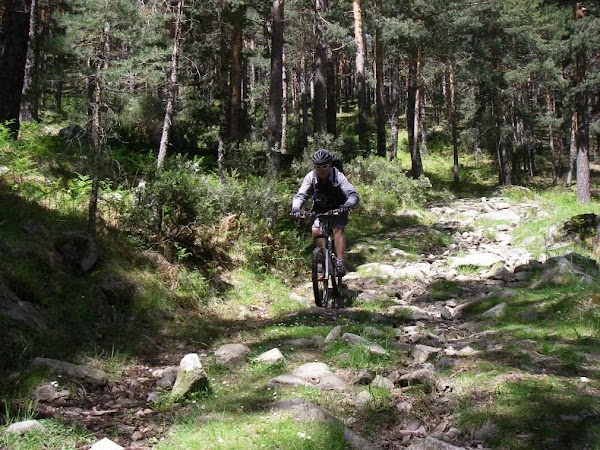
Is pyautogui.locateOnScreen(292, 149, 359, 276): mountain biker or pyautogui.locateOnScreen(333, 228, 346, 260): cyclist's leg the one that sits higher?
pyautogui.locateOnScreen(292, 149, 359, 276): mountain biker

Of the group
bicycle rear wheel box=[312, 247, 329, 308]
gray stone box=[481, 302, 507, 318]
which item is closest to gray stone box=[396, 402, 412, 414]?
gray stone box=[481, 302, 507, 318]

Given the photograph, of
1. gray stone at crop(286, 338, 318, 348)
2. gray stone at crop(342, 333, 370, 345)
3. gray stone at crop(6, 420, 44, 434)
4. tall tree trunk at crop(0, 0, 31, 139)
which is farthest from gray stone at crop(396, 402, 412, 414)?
tall tree trunk at crop(0, 0, 31, 139)

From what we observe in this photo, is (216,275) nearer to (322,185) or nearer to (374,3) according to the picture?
(322,185)

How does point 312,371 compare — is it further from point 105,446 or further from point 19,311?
point 19,311

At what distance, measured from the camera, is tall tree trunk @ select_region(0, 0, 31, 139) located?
376 inches

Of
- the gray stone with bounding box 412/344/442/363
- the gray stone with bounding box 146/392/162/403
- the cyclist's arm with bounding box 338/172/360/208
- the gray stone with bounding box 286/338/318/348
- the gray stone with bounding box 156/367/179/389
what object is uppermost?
the cyclist's arm with bounding box 338/172/360/208

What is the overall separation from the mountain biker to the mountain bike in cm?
8

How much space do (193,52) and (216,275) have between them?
16957 millimetres

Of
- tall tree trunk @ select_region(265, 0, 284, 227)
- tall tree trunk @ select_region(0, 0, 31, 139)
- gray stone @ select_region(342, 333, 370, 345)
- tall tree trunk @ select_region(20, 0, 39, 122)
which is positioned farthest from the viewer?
tall tree trunk @ select_region(20, 0, 39, 122)

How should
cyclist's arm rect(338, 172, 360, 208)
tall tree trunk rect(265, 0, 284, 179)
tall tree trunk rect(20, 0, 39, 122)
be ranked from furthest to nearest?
1. tall tree trunk rect(20, 0, 39, 122)
2. tall tree trunk rect(265, 0, 284, 179)
3. cyclist's arm rect(338, 172, 360, 208)

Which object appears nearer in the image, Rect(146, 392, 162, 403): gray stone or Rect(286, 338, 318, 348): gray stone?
Rect(146, 392, 162, 403): gray stone

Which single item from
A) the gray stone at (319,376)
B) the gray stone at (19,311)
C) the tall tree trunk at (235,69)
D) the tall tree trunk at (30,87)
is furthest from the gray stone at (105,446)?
the tall tree trunk at (30,87)

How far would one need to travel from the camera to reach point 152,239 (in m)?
7.47

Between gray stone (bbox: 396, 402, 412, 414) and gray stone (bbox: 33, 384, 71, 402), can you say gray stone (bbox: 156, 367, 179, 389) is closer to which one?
gray stone (bbox: 33, 384, 71, 402)
